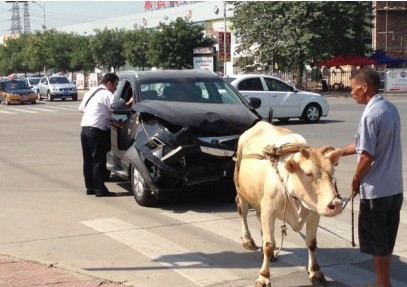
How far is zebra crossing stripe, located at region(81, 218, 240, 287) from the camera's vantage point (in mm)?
6094

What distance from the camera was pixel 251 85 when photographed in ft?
73.6

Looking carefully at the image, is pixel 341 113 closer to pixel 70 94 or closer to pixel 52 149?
pixel 52 149

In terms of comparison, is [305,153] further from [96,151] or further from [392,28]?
[392,28]

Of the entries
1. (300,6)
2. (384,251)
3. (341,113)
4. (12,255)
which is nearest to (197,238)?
(12,255)

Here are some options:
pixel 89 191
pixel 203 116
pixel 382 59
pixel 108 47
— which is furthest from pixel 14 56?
pixel 203 116

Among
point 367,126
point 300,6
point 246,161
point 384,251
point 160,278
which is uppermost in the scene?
point 300,6

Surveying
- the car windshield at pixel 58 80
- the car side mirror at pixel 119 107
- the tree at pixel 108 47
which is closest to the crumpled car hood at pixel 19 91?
the car windshield at pixel 58 80

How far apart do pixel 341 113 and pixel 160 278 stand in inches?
932

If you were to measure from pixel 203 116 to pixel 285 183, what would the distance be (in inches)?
144

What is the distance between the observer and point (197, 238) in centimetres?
753

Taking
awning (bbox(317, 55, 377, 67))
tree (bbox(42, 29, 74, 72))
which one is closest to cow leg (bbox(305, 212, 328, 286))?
awning (bbox(317, 55, 377, 67))

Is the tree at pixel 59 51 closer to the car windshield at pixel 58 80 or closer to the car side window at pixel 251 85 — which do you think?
the car windshield at pixel 58 80

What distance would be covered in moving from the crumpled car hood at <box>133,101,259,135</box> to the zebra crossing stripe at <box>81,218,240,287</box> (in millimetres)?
1575

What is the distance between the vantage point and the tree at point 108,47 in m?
76.7
